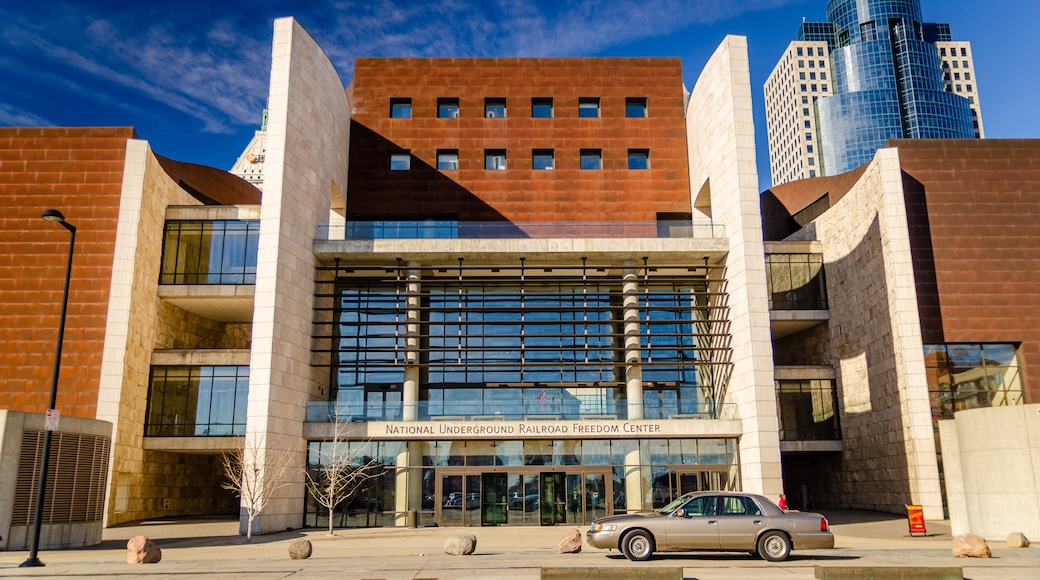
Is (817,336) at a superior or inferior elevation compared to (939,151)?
inferior

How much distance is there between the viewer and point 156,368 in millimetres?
38531

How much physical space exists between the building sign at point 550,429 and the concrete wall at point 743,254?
6.03 feet

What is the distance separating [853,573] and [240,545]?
19.5m

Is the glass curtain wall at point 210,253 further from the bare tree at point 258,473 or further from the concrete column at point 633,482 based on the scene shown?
the concrete column at point 633,482

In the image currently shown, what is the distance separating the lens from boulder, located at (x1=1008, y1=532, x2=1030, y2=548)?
839 inches

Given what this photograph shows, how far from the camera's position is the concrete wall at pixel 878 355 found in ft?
117

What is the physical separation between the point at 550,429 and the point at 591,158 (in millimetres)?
17658

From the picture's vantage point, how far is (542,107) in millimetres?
46250

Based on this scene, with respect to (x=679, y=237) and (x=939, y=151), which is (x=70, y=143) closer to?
(x=679, y=237)

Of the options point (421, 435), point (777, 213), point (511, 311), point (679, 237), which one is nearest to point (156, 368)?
point (421, 435)

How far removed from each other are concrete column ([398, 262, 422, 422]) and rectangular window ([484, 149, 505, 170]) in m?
9.38

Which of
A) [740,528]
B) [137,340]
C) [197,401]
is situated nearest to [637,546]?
[740,528]

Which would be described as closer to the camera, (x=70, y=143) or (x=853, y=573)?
(x=853, y=573)

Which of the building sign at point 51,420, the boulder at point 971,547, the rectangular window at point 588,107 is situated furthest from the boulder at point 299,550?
the rectangular window at point 588,107
